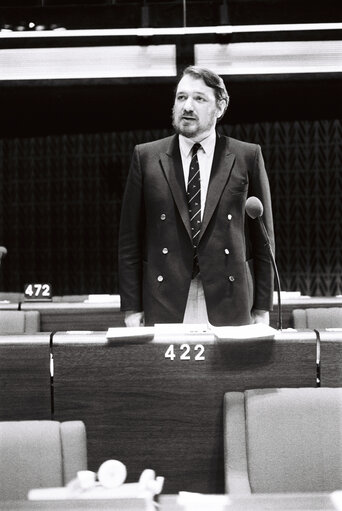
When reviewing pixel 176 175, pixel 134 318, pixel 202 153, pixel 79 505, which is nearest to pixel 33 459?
pixel 79 505

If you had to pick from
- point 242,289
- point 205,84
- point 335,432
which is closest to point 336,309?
point 242,289

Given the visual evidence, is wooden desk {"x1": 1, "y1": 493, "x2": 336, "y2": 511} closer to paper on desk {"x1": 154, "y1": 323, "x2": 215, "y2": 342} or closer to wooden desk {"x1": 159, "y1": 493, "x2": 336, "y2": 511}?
wooden desk {"x1": 159, "y1": 493, "x2": 336, "y2": 511}

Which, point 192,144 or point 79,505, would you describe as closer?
point 79,505

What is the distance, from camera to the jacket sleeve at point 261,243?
2703 millimetres

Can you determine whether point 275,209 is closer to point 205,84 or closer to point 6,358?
point 205,84

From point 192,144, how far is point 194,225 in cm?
32

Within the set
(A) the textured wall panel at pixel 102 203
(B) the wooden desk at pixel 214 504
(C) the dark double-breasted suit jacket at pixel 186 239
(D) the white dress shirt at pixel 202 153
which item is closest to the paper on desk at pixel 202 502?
(B) the wooden desk at pixel 214 504

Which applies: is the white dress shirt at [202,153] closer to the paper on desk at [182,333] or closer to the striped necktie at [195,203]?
the striped necktie at [195,203]

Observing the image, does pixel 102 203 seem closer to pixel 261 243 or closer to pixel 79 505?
pixel 261 243

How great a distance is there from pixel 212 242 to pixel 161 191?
0.27 metres

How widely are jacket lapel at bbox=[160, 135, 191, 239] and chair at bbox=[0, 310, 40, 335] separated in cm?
210

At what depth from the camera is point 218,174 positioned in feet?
8.63

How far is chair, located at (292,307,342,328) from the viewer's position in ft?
14.4

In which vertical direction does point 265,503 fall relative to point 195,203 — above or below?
below
